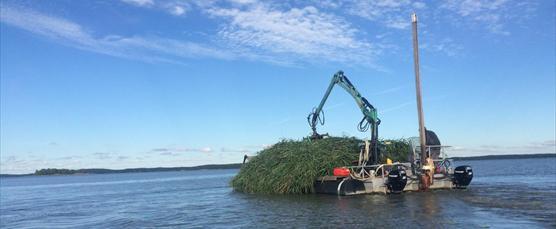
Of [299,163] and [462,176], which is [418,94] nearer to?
[462,176]

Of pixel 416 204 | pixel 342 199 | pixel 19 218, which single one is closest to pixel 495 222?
pixel 416 204

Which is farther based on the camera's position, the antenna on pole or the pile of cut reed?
the pile of cut reed

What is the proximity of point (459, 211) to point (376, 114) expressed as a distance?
49.2ft

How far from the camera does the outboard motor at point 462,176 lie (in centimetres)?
3275

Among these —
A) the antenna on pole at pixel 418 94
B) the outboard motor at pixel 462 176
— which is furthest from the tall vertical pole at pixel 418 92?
the outboard motor at pixel 462 176

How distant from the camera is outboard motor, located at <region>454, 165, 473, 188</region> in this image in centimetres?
3275

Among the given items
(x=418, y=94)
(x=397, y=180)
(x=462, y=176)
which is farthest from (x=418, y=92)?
(x=397, y=180)

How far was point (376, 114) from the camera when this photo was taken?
36094mm

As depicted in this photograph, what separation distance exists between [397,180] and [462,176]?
5174mm

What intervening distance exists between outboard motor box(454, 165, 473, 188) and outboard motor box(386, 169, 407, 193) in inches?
176

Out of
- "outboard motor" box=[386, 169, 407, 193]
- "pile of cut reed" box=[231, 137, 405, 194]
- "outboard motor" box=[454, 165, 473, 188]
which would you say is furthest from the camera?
"pile of cut reed" box=[231, 137, 405, 194]

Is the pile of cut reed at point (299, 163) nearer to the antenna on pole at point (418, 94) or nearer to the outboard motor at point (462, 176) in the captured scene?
the antenna on pole at point (418, 94)

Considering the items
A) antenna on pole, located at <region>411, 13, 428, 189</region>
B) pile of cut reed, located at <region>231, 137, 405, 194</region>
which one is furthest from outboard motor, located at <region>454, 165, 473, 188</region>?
pile of cut reed, located at <region>231, 137, 405, 194</region>

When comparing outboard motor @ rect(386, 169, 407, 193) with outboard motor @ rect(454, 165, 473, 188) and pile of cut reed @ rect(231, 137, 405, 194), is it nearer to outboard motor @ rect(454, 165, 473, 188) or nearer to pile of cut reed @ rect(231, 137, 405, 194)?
pile of cut reed @ rect(231, 137, 405, 194)
